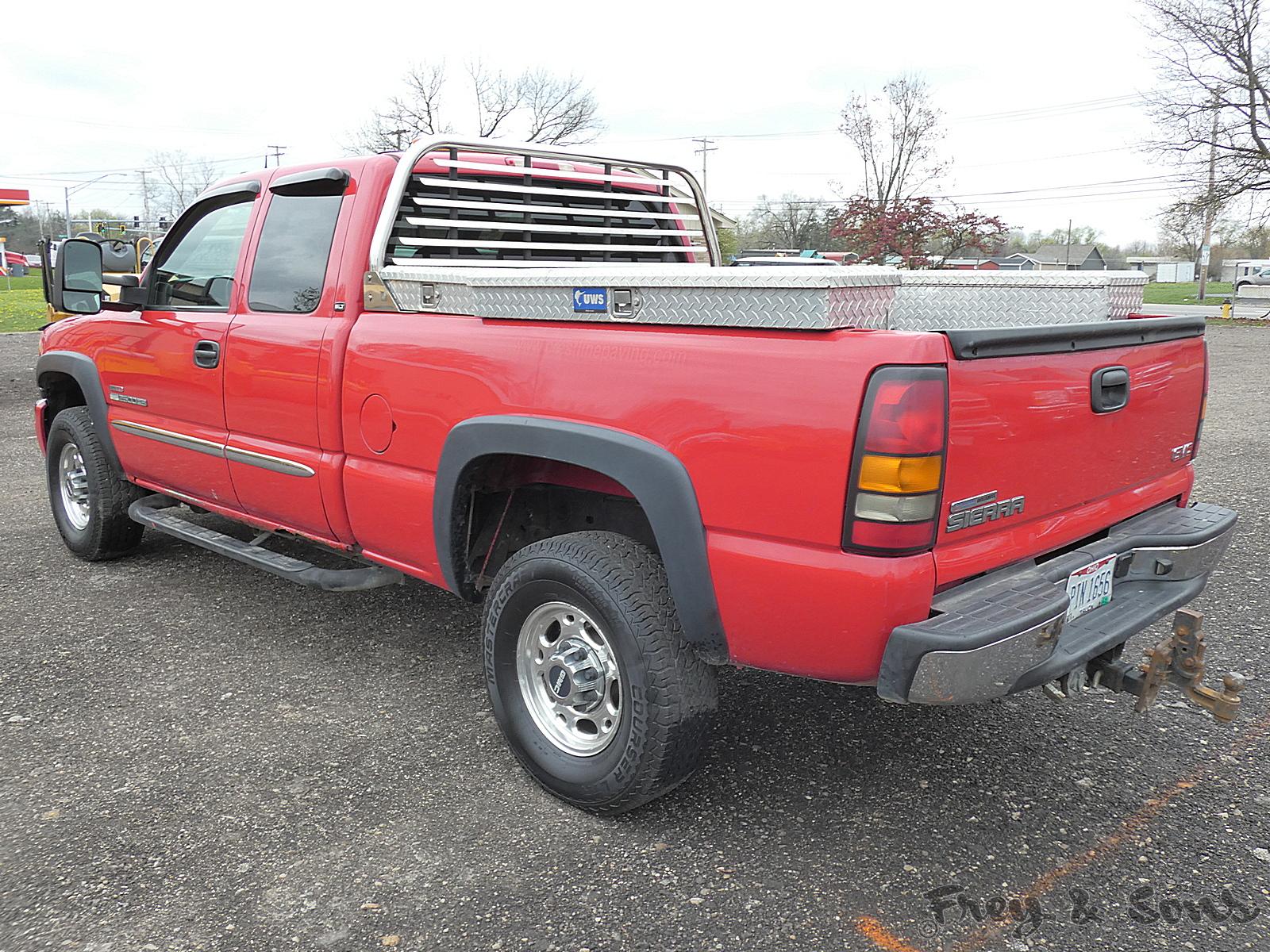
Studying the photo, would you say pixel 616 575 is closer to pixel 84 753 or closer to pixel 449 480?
pixel 449 480

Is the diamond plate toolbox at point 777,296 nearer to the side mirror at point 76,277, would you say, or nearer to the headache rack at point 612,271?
the headache rack at point 612,271

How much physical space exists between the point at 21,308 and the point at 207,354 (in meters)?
32.7

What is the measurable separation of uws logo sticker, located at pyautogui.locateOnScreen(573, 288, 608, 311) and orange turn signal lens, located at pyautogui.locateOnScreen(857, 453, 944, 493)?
0.89 m

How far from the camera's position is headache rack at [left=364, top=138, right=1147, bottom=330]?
2490mm

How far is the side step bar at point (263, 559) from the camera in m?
3.79

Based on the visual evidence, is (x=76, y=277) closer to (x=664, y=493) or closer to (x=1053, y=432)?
(x=664, y=493)

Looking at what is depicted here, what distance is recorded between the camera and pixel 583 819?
3004 millimetres

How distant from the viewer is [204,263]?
4539 mm

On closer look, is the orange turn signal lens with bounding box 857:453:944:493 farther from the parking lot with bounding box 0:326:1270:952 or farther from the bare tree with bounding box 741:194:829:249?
the bare tree with bounding box 741:194:829:249

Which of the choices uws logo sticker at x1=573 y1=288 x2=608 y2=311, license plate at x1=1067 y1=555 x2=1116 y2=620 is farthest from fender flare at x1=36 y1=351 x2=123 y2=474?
license plate at x1=1067 y1=555 x2=1116 y2=620

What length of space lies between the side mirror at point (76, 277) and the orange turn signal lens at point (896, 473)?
4039 mm

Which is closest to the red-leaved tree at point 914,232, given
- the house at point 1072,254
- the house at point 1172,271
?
the house at point 1072,254

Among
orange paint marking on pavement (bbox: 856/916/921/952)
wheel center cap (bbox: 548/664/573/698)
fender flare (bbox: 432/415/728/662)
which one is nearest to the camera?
orange paint marking on pavement (bbox: 856/916/921/952)

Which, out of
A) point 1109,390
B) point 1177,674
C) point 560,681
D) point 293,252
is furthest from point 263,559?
point 1177,674
